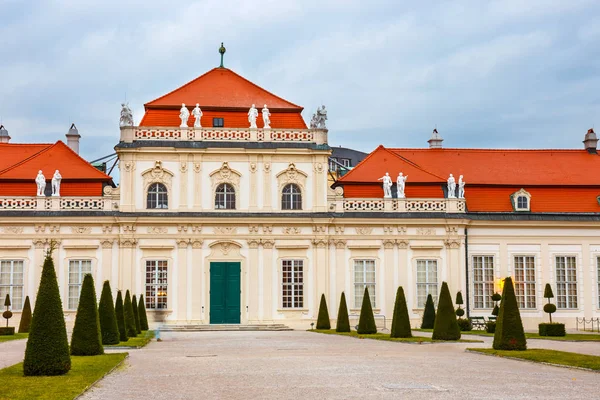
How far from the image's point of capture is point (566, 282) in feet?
140

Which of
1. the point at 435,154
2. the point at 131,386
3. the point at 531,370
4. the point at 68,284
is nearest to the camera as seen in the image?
the point at 131,386

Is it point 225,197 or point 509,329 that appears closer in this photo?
point 509,329

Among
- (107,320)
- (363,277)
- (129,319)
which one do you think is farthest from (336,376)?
(363,277)

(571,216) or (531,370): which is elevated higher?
(571,216)

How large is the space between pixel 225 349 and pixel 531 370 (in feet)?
31.4

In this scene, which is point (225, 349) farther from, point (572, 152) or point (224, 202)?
point (572, 152)

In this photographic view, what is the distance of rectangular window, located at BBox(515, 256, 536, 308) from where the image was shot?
4228cm

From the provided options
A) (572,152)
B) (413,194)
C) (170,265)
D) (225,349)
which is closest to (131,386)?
(225,349)

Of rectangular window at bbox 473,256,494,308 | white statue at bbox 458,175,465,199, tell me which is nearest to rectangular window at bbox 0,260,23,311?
white statue at bbox 458,175,465,199

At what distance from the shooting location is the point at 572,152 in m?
46.9

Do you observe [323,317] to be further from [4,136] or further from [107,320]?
[4,136]

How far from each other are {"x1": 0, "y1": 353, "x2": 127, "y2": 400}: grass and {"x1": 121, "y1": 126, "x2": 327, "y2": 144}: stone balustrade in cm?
2256

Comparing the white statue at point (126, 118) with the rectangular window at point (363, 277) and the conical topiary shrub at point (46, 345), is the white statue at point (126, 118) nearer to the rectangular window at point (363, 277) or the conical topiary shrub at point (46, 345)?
the rectangular window at point (363, 277)

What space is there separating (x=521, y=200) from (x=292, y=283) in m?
11.7
